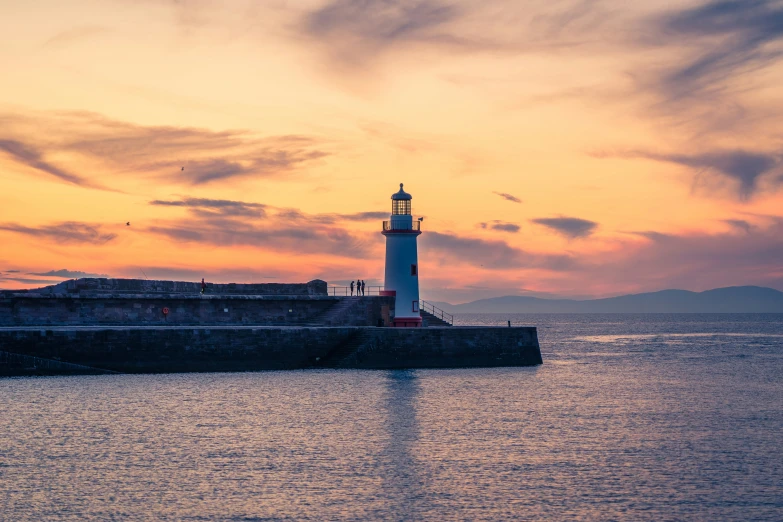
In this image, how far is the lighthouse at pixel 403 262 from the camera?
44.9 metres

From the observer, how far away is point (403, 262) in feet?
148

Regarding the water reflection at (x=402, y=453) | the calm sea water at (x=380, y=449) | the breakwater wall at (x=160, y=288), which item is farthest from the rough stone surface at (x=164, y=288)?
the water reflection at (x=402, y=453)

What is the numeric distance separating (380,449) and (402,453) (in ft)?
2.53

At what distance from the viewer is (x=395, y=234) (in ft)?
147

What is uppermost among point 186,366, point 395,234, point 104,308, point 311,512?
point 395,234

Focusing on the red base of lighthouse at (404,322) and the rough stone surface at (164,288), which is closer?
the rough stone surface at (164,288)

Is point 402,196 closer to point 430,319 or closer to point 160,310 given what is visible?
point 430,319

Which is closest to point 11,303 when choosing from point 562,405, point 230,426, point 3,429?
point 3,429

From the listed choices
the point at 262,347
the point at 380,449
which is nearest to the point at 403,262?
the point at 262,347

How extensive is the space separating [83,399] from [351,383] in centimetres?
1063

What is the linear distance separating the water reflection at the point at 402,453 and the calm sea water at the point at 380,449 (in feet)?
0.21

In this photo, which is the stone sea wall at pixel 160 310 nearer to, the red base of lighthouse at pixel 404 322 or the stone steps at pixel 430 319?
the red base of lighthouse at pixel 404 322

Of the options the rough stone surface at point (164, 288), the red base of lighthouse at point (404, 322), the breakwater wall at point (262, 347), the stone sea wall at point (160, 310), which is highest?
the rough stone surface at point (164, 288)

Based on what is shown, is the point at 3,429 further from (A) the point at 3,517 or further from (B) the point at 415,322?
(B) the point at 415,322
